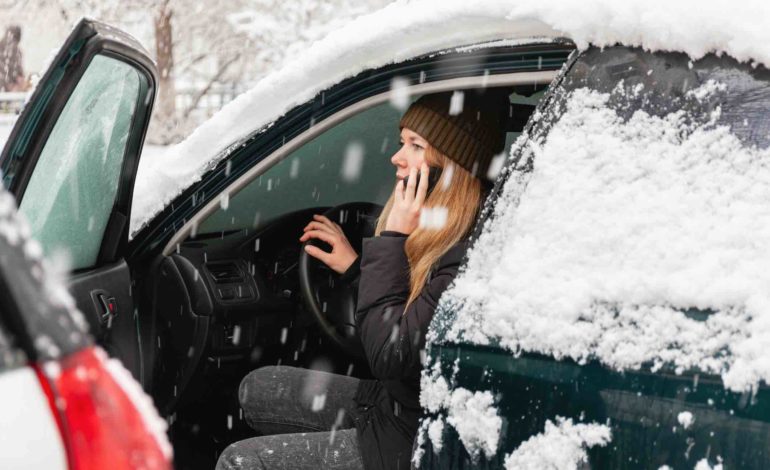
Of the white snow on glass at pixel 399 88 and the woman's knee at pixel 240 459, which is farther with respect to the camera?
the woman's knee at pixel 240 459

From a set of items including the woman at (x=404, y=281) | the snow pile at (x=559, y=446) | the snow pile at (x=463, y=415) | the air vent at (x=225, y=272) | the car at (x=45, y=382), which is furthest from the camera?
the air vent at (x=225, y=272)

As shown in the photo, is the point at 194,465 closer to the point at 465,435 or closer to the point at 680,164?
the point at 465,435

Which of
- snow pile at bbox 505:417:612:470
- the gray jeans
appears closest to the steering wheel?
the gray jeans

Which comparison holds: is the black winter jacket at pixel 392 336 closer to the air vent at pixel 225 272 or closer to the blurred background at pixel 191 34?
the air vent at pixel 225 272

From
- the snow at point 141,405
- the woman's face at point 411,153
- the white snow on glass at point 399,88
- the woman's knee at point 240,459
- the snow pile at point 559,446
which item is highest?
the white snow on glass at point 399,88

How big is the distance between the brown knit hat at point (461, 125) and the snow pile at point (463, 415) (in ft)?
2.39

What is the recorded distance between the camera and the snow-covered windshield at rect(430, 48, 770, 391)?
1.47 m

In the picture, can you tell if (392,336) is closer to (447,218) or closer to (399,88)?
(447,218)

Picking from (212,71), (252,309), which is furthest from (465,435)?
(212,71)

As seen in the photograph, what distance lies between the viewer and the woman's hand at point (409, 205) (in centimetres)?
226

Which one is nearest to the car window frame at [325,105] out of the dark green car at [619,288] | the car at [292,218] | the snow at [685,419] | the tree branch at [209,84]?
the car at [292,218]

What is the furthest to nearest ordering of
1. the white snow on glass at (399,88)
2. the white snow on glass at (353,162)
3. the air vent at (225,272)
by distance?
the white snow on glass at (353,162) → the air vent at (225,272) → the white snow on glass at (399,88)

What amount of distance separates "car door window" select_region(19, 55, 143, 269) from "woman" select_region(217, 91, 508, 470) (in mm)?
606

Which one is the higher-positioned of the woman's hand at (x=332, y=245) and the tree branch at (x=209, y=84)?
the tree branch at (x=209, y=84)
